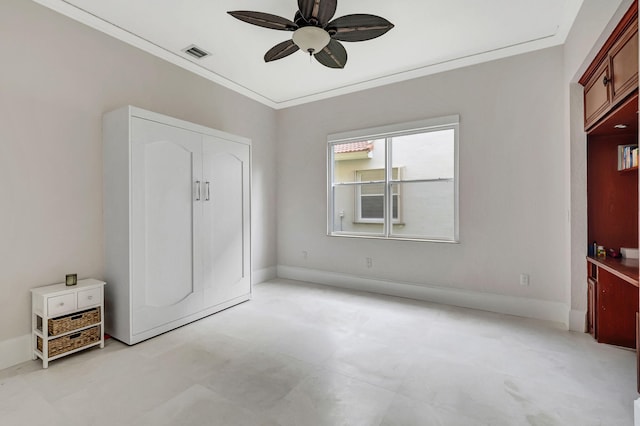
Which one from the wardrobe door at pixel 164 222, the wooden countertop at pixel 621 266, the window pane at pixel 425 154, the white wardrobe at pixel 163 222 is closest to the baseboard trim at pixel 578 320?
the wooden countertop at pixel 621 266

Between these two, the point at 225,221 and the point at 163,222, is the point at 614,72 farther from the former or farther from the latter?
the point at 163,222

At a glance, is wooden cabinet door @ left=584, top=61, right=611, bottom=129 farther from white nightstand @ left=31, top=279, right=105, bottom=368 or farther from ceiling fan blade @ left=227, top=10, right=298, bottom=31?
white nightstand @ left=31, top=279, right=105, bottom=368

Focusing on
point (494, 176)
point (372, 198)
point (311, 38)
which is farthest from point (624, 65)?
point (372, 198)

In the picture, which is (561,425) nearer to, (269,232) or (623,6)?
(623,6)

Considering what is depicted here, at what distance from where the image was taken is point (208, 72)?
3.73 m

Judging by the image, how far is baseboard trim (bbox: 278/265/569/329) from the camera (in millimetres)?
3107

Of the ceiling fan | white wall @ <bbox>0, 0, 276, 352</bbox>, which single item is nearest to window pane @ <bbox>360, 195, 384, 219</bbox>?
the ceiling fan

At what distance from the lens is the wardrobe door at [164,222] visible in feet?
8.54

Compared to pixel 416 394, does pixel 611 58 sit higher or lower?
higher

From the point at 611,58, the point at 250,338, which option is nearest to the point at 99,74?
the point at 250,338

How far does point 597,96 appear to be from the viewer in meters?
2.42

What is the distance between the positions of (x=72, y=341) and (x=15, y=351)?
38 centimetres

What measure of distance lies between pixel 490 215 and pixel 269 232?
3.16m

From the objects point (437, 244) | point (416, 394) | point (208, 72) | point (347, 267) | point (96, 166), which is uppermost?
point (208, 72)
